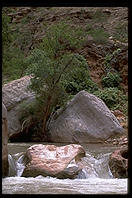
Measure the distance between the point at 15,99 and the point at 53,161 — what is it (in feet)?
22.9

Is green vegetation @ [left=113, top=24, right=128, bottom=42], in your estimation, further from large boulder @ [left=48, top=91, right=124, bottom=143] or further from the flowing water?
the flowing water

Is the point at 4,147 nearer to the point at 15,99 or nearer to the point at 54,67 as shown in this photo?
the point at 54,67

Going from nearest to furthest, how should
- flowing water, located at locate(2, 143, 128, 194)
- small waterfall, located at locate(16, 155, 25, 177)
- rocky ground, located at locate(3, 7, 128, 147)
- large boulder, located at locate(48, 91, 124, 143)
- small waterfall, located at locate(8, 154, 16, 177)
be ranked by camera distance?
flowing water, located at locate(2, 143, 128, 194) < small waterfall, located at locate(8, 154, 16, 177) < small waterfall, located at locate(16, 155, 25, 177) < large boulder, located at locate(48, 91, 124, 143) < rocky ground, located at locate(3, 7, 128, 147)

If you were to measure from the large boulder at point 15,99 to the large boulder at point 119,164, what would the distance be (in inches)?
265

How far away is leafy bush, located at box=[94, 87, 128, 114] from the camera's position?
64.2 feet

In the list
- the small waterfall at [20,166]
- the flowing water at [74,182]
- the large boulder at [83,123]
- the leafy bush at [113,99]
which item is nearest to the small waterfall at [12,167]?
the flowing water at [74,182]

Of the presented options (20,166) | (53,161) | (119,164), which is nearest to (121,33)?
(119,164)

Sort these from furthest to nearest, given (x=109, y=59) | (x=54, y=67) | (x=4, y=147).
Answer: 1. (x=109, y=59)
2. (x=54, y=67)
3. (x=4, y=147)

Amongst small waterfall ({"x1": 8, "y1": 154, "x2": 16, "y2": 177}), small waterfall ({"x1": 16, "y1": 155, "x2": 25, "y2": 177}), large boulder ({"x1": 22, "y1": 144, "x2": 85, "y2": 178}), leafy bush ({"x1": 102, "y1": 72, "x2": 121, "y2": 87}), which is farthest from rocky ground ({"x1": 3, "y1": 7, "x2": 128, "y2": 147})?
small waterfall ({"x1": 8, "y1": 154, "x2": 16, "y2": 177})

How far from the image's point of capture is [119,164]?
26.7 ft

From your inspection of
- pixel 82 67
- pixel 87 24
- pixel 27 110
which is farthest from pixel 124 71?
pixel 27 110

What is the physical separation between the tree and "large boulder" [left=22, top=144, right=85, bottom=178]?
554 centimetres

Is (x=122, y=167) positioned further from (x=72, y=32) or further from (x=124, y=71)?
(x=124, y=71)

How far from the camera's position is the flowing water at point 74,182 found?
6.30 meters
